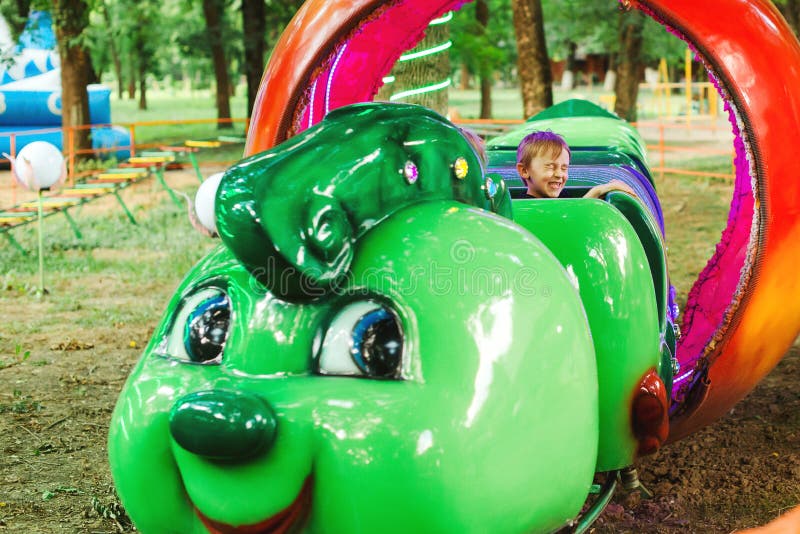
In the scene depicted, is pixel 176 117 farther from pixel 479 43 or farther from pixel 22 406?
pixel 22 406

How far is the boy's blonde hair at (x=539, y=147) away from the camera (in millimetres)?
3604

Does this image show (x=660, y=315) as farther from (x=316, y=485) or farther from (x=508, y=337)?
(x=316, y=485)

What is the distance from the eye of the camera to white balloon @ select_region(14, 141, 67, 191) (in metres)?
8.31

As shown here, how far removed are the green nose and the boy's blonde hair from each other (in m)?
1.90

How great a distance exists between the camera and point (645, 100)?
3897cm

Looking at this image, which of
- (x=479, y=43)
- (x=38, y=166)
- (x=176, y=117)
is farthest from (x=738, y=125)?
(x=176, y=117)

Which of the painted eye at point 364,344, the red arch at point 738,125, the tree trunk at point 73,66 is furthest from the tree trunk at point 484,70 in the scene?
the painted eye at point 364,344

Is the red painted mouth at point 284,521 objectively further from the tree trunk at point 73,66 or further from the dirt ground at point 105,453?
the tree trunk at point 73,66

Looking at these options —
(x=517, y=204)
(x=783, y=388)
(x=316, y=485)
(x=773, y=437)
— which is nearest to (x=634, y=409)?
(x=517, y=204)

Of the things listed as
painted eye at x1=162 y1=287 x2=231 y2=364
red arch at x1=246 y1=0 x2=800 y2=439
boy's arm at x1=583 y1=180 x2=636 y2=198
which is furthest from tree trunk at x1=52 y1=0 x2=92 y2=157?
painted eye at x1=162 y1=287 x2=231 y2=364

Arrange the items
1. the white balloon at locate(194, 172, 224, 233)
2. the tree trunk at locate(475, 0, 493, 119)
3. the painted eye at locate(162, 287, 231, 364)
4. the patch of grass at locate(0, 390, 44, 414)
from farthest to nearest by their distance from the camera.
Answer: the tree trunk at locate(475, 0, 493, 119) < the patch of grass at locate(0, 390, 44, 414) < the white balloon at locate(194, 172, 224, 233) < the painted eye at locate(162, 287, 231, 364)

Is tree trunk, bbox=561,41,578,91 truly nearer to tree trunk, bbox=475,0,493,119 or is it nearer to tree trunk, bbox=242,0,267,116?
tree trunk, bbox=475,0,493,119

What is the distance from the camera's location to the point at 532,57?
1344 cm

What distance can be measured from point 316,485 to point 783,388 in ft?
14.4
